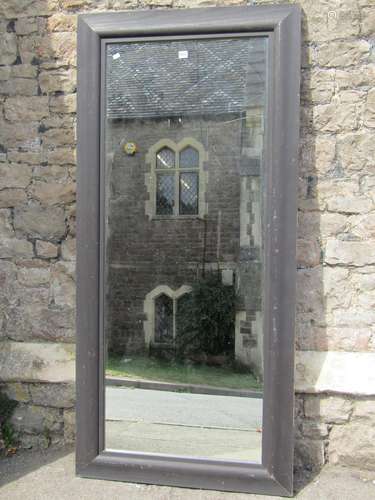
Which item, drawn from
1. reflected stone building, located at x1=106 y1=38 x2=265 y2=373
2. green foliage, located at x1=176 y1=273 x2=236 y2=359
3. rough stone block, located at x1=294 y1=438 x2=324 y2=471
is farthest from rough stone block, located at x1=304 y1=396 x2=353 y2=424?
green foliage, located at x1=176 y1=273 x2=236 y2=359

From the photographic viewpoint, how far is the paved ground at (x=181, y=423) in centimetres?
297

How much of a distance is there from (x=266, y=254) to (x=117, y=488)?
67.3 inches

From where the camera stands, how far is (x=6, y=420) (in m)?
3.41

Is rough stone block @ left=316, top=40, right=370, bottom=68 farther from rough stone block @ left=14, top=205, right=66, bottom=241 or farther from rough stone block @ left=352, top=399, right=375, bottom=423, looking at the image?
rough stone block @ left=352, top=399, right=375, bottom=423

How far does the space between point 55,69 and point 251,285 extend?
79.6 inches

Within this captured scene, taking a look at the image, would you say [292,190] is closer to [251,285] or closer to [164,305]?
[251,285]

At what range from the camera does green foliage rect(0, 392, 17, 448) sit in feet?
11.1

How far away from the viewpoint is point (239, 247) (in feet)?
9.82

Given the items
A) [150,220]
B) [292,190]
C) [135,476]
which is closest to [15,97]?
[150,220]

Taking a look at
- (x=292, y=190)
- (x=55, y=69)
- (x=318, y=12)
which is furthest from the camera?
(x=55, y=69)

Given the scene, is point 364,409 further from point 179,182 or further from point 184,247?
point 179,182

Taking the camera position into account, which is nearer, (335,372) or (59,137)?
(335,372)

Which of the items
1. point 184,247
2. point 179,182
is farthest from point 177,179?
point 184,247

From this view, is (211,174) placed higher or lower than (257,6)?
lower
